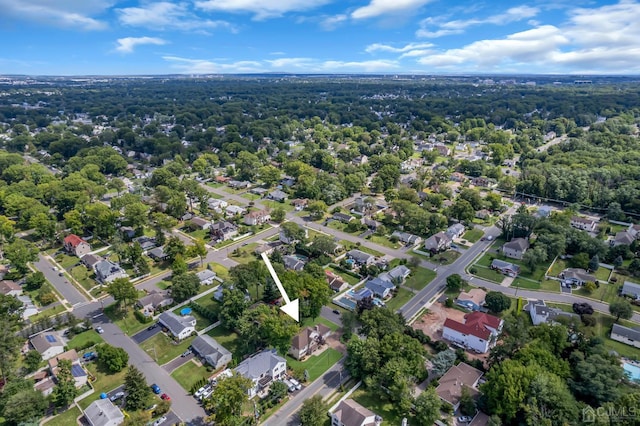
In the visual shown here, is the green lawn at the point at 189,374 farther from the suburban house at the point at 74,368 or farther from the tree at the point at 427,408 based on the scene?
the tree at the point at 427,408

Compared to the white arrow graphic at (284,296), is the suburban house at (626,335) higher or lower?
lower

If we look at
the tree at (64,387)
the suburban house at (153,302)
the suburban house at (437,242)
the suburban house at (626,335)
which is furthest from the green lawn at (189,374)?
the suburban house at (626,335)

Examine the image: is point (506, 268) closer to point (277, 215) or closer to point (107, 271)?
point (277, 215)

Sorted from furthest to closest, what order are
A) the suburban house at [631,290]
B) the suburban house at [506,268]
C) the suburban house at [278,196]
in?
the suburban house at [278,196] → the suburban house at [506,268] → the suburban house at [631,290]

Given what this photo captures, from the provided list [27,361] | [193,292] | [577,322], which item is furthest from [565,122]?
[27,361]

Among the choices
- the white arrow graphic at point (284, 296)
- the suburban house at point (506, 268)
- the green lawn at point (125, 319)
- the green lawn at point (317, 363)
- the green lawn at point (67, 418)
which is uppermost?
the white arrow graphic at point (284, 296)

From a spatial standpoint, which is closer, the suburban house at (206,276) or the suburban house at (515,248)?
the suburban house at (206,276)

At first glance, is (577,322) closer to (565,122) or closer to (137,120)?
(565,122)
